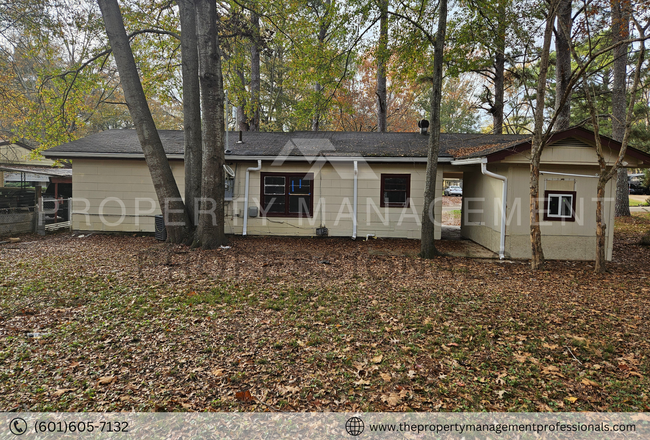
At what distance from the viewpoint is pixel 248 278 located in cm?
670

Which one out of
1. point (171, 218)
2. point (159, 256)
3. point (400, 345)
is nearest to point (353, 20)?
point (171, 218)

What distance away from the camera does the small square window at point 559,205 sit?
8.80m

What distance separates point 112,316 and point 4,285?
2731mm

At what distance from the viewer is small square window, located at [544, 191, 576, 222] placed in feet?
28.9

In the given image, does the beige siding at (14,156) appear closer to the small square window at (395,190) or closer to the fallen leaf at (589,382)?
the small square window at (395,190)

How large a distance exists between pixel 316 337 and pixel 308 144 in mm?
8628

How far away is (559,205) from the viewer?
886 cm

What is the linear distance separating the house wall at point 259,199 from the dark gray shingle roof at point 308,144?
17.0 inches

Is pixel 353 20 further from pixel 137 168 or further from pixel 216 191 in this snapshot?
pixel 137 168

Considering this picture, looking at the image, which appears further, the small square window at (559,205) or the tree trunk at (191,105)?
the tree trunk at (191,105)

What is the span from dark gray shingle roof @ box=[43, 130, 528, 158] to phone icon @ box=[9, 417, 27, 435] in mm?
8904

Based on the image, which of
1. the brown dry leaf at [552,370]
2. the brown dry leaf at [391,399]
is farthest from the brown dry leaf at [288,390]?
the brown dry leaf at [552,370]

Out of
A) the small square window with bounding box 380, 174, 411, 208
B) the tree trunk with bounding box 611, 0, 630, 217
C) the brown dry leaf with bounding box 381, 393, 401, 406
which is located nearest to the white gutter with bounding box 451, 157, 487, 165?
the small square window with bounding box 380, 174, 411, 208

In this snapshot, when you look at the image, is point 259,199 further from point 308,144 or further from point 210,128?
point 210,128
